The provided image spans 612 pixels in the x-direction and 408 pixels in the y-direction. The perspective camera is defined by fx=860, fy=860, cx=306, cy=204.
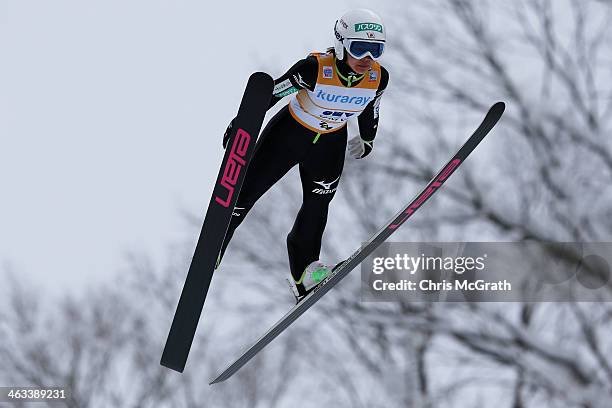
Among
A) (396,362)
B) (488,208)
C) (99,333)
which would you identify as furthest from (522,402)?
(99,333)

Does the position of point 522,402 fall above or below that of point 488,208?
below

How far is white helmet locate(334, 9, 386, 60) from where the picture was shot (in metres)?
4.31

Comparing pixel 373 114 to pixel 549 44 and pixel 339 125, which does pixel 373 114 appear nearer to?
pixel 339 125

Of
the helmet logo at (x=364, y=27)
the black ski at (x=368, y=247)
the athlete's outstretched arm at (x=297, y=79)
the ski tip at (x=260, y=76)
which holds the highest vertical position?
the ski tip at (x=260, y=76)

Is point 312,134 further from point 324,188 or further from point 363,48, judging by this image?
point 363,48

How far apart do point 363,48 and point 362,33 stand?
8cm

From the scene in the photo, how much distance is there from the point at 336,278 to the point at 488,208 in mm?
5776

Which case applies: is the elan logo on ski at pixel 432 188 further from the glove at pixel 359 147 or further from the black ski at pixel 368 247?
the glove at pixel 359 147

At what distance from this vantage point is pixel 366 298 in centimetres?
1177

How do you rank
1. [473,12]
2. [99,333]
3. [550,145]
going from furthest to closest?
[99,333] → [473,12] → [550,145]

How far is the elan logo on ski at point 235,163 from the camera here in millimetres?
4281

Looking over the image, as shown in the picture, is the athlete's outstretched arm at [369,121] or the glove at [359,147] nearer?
the athlete's outstretched arm at [369,121]

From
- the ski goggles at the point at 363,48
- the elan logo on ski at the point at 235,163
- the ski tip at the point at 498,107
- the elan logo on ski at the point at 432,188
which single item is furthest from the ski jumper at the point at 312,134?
the ski tip at the point at 498,107

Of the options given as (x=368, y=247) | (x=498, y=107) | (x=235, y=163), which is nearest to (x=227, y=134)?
(x=235, y=163)
